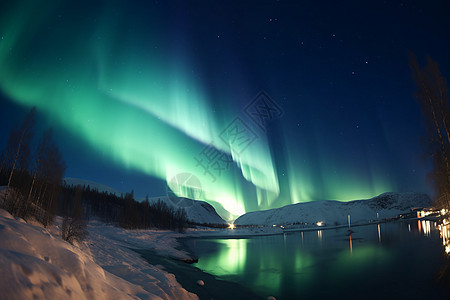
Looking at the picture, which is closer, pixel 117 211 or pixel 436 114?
pixel 436 114

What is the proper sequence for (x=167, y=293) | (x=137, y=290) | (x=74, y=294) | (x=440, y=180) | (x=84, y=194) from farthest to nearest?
(x=84, y=194) < (x=440, y=180) < (x=167, y=293) < (x=137, y=290) < (x=74, y=294)

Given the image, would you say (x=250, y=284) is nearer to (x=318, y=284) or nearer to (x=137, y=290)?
(x=318, y=284)

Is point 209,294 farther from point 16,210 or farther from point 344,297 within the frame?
point 16,210

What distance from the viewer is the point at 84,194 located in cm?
11750

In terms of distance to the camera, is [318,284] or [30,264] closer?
[30,264]

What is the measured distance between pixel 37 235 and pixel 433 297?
17900mm

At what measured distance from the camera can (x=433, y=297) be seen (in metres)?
12.1

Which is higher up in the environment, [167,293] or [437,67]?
[437,67]

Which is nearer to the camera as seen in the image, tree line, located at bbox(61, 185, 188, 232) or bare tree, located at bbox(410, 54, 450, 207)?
bare tree, located at bbox(410, 54, 450, 207)

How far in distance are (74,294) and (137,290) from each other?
12.4 ft

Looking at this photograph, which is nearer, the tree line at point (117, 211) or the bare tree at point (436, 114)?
the bare tree at point (436, 114)

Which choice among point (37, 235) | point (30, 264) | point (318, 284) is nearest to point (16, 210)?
point (37, 235)

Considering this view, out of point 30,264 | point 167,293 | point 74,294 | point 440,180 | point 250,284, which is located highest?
point 440,180

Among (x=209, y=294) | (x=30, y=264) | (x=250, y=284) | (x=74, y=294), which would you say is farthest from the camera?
(x=250, y=284)
